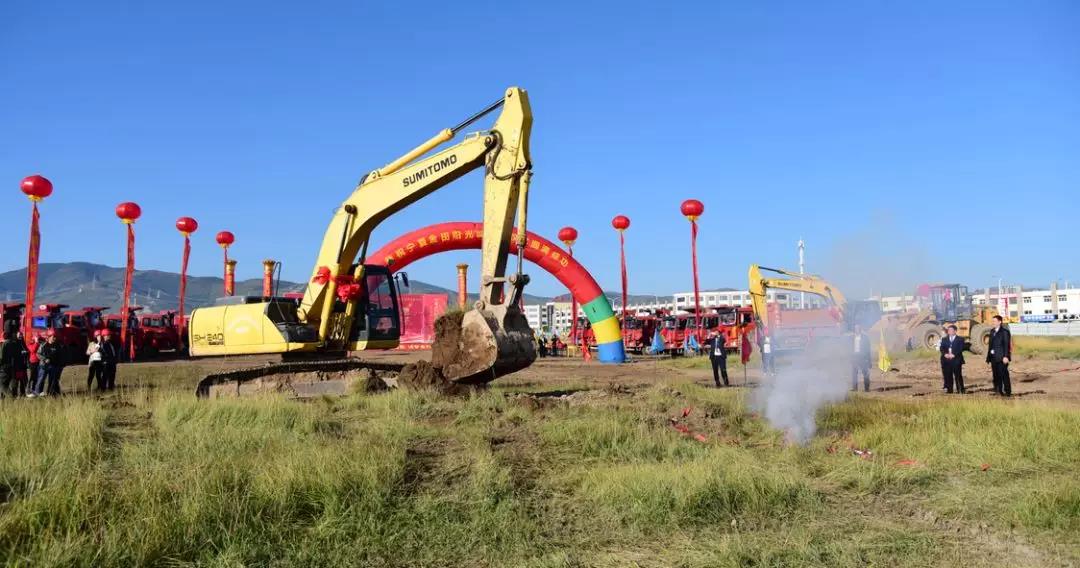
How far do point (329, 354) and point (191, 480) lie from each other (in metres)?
9.72

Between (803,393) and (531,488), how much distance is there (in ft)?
21.4

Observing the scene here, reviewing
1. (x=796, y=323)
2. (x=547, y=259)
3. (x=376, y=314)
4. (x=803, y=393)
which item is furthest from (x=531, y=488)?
(x=796, y=323)

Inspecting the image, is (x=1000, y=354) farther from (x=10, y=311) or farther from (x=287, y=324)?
(x=10, y=311)

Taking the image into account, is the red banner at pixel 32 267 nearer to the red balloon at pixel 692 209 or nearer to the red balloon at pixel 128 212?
the red balloon at pixel 128 212

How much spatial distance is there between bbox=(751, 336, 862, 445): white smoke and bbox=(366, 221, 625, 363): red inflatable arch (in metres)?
14.3

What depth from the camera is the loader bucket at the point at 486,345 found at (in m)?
11.4

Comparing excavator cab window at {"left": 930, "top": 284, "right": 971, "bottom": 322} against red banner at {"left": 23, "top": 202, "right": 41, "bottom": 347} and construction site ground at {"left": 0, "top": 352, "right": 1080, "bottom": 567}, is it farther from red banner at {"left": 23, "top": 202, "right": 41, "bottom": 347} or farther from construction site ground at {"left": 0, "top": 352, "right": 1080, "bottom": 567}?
red banner at {"left": 23, "top": 202, "right": 41, "bottom": 347}

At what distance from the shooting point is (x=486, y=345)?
11.4m

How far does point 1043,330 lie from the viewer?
51.9 meters

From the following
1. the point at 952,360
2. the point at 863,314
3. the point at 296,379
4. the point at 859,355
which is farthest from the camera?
the point at 863,314

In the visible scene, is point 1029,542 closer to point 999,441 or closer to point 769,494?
point 769,494

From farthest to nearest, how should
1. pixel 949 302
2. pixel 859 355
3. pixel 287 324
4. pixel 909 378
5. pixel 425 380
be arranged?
pixel 949 302 < pixel 909 378 < pixel 859 355 < pixel 287 324 < pixel 425 380

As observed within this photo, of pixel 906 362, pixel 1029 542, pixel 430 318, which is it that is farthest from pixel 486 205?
pixel 430 318

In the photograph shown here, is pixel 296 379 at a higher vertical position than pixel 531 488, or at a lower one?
higher
